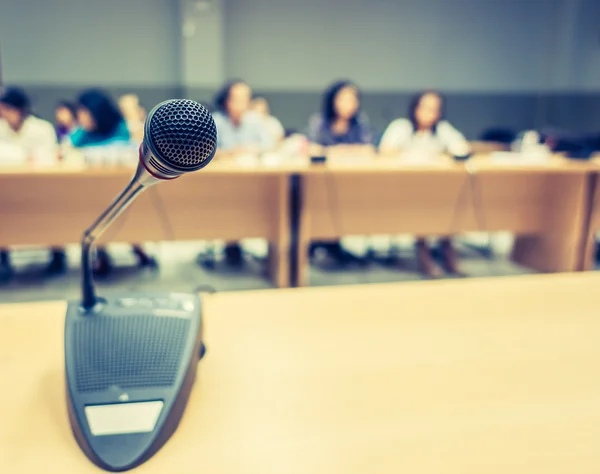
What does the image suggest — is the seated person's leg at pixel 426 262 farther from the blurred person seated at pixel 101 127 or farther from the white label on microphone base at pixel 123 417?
the white label on microphone base at pixel 123 417

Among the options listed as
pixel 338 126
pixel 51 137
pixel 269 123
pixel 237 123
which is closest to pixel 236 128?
pixel 237 123

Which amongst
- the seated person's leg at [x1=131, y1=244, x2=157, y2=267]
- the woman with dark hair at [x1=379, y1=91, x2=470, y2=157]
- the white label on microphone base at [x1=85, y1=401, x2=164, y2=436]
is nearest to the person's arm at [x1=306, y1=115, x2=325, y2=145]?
the woman with dark hair at [x1=379, y1=91, x2=470, y2=157]

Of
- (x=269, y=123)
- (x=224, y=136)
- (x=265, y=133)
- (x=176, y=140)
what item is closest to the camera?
(x=176, y=140)

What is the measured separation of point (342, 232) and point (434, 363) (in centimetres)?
197

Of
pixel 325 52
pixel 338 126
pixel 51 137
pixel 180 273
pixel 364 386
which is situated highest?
pixel 325 52

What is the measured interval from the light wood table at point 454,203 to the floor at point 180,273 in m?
0.36

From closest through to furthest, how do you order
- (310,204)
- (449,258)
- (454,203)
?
1. (310,204)
2. (454,203)
3. (449,258)

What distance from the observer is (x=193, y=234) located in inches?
102

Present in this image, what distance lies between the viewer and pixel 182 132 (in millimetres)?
448

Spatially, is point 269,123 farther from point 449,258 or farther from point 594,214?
point 594,214

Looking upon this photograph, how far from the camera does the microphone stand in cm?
46

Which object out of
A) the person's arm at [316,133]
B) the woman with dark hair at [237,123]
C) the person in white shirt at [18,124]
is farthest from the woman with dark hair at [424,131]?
the person in white shirt at [18,124]

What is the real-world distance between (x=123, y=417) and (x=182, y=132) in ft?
1.02

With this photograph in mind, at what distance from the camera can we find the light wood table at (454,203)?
2.62 meters
